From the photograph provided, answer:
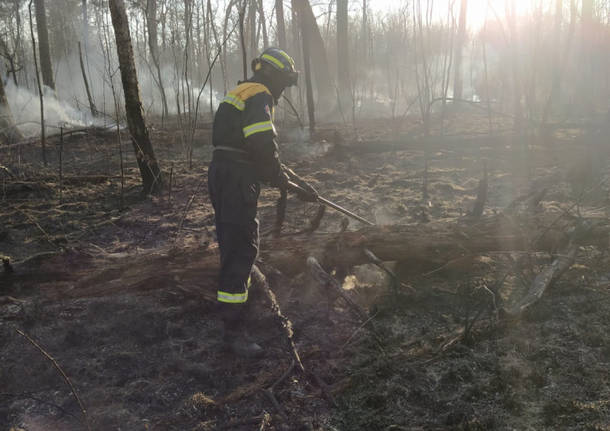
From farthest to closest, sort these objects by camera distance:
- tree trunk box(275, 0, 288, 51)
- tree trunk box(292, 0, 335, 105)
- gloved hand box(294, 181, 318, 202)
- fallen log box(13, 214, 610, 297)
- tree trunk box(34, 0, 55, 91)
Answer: tree trunk box(292, 0, 335, 105) → tree trunk box(34, 0, 55, 91) → tree trunk box(275, 0, 288, 51) → gloved hand box(294, 181, 318, 202) → fallen log box(13, 214, 610, 297)

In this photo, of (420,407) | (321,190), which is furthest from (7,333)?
(321,190)

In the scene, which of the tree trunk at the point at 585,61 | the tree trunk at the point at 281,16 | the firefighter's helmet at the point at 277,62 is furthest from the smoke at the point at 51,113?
the tree trunk at the point at 585,61

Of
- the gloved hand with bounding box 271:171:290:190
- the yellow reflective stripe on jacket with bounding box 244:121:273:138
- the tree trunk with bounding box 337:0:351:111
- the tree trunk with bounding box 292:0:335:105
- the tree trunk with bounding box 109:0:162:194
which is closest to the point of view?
the yellow reflective stripe on jacket with bounding box 244:121:273:138

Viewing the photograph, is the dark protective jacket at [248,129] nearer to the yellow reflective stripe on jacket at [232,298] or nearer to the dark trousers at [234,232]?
the dark trousers at [234,232]

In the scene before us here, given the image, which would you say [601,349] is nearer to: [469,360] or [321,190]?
[469,360]

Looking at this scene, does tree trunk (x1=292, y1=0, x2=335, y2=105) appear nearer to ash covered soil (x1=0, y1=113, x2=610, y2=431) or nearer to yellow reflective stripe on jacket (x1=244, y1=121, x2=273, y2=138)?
ash covered soil (x1=0, y1=113, x2=610, y2=431)

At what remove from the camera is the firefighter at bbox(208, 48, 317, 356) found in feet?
8.96

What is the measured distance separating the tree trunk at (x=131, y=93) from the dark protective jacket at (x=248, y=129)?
2478 millimetres

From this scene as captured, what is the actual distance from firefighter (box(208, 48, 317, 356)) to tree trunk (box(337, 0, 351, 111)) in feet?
36.1

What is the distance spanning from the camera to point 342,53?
13555 mm

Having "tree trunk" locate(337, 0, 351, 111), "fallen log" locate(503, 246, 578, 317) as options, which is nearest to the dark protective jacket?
"fallen log" locate(503, 246, 578, 317)

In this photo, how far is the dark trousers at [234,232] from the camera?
9.09ft

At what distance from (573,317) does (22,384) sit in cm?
329

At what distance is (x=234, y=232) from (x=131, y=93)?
3.46 m
